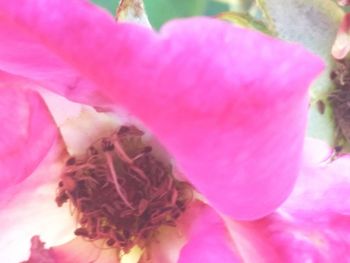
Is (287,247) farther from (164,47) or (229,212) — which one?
(164,47)

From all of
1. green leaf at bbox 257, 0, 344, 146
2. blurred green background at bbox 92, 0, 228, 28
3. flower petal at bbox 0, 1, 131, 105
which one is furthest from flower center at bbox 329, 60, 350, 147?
flower petal at bbox 0, 1, 131, 105

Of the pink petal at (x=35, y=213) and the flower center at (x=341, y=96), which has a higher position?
the pink petal at (x=35, y=213)

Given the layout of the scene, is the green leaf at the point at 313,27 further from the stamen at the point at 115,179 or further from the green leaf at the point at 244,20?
the stamen at the point at 115,179

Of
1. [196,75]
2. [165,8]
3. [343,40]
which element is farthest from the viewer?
[165,8]

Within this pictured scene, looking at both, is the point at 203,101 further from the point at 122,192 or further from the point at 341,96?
the point at 341,96

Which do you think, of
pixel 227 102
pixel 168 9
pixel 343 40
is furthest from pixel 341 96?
pixel 227 102

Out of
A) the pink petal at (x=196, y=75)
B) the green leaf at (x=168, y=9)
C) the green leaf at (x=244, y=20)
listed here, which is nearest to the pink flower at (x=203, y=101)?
the pink petal at (x=196, y=75)

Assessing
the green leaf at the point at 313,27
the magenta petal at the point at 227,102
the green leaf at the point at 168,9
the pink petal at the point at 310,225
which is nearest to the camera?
the magenta petal at the point at 227,102

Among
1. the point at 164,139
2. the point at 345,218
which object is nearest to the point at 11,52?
the point at 164,139
